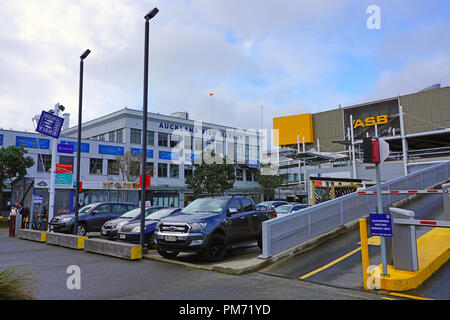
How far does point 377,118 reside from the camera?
5197cm

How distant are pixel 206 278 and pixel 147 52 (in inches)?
301

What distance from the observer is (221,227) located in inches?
385

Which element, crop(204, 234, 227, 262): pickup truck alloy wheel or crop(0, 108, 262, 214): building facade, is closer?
crop(204, 234, 227, 262): pickup truck alloy wheel

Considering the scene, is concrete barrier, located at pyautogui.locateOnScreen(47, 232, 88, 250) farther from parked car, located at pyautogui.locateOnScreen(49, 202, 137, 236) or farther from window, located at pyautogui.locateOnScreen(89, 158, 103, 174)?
window, located at pyautogui.locateOnScreen(89, 158, 103, 174)

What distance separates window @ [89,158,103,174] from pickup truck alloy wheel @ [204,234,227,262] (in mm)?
35611

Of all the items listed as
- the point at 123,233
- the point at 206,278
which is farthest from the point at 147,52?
the point at 206,278

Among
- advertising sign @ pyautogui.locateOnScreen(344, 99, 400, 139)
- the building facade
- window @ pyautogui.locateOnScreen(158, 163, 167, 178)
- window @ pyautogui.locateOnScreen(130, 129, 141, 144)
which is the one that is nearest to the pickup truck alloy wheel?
the building facade

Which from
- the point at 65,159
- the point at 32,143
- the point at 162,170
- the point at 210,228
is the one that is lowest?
the point at 210,228

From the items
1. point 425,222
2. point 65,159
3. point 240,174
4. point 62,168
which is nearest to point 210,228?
point 425,222

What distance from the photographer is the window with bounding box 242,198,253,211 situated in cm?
1105

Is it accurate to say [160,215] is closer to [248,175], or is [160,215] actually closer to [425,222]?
[425,222]

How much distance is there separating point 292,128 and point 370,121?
44.2 feet
